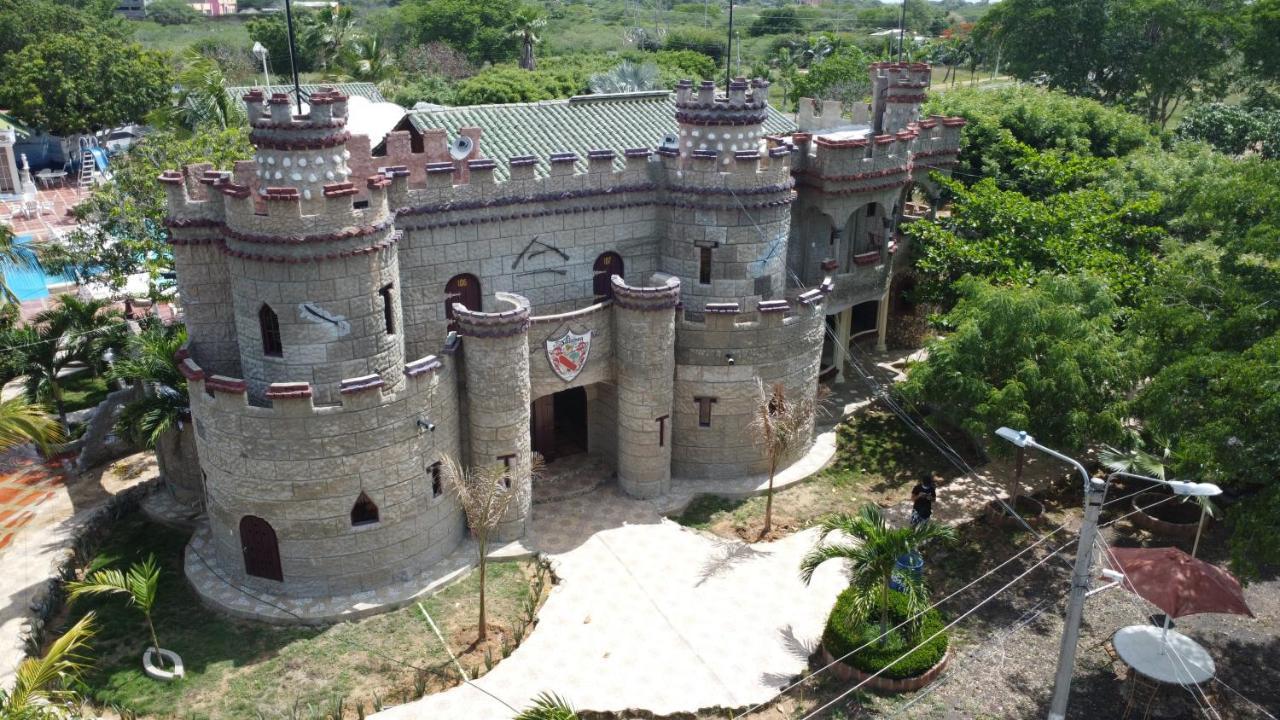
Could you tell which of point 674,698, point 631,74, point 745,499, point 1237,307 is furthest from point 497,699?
point 631,74

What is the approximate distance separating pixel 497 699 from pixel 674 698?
137 inches

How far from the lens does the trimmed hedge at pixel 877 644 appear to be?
20.0m

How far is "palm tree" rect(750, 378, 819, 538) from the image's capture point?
2527 centimetres

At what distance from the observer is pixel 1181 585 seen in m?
19.1

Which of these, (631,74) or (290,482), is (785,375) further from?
(631,74)

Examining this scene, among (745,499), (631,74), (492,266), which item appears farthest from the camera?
(631,74)

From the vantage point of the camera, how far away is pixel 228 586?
899 inches

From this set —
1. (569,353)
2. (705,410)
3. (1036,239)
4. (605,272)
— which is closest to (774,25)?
(1036,239)

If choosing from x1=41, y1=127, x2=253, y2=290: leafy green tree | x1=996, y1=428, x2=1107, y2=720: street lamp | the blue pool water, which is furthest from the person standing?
the blue pool water

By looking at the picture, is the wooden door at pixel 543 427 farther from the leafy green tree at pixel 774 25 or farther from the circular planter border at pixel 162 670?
the leafy green tree at pixel 774 25

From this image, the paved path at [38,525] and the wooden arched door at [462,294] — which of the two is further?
the wooden arched door at [462,294]

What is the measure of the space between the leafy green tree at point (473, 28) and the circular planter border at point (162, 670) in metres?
76.6

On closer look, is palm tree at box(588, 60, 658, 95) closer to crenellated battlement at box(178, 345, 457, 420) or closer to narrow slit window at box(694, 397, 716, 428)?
narrow slit window at box(694, 397, 716, 428)

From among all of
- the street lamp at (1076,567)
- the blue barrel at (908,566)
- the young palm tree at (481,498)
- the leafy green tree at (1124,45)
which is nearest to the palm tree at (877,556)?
the blue barrel at (908,566)
